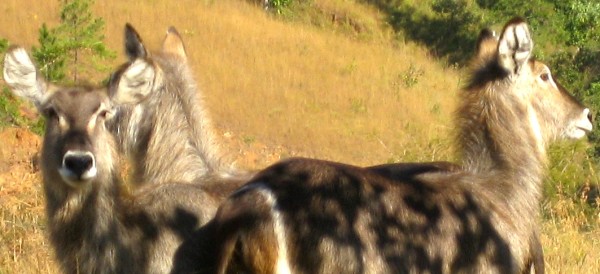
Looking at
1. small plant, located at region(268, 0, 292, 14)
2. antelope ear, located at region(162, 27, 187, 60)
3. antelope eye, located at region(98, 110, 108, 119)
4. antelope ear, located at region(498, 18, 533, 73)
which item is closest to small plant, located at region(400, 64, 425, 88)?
small plant, located at region(268, 0, 292, 14)

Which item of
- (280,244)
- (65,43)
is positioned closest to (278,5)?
(65,43)

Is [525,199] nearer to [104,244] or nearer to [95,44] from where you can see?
[104,244]

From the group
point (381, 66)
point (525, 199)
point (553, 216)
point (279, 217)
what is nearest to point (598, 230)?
point (553, 216)

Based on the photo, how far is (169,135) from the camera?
7742 mm

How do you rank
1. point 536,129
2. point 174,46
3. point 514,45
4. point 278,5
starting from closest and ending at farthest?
point 514,45
point 536,129
point 174,46
point 278,5

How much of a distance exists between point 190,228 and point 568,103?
2.73 m

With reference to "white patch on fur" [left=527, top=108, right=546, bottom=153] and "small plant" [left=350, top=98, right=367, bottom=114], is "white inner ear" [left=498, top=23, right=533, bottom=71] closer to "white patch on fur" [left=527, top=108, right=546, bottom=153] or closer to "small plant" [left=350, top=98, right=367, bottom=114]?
"white patch on fur" [left=527, top=108, right=546, bottom=153]

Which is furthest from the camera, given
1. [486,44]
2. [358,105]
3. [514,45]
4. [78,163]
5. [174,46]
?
[358,105]

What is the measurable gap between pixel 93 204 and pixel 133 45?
2515 mm

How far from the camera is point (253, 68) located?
29.9 meters

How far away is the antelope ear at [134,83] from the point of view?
21.1ft

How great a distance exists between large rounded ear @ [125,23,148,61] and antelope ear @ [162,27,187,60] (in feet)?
1.21

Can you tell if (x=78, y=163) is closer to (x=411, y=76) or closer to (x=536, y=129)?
(x=536, y=129)

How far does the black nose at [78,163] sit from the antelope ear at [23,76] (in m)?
0.66
